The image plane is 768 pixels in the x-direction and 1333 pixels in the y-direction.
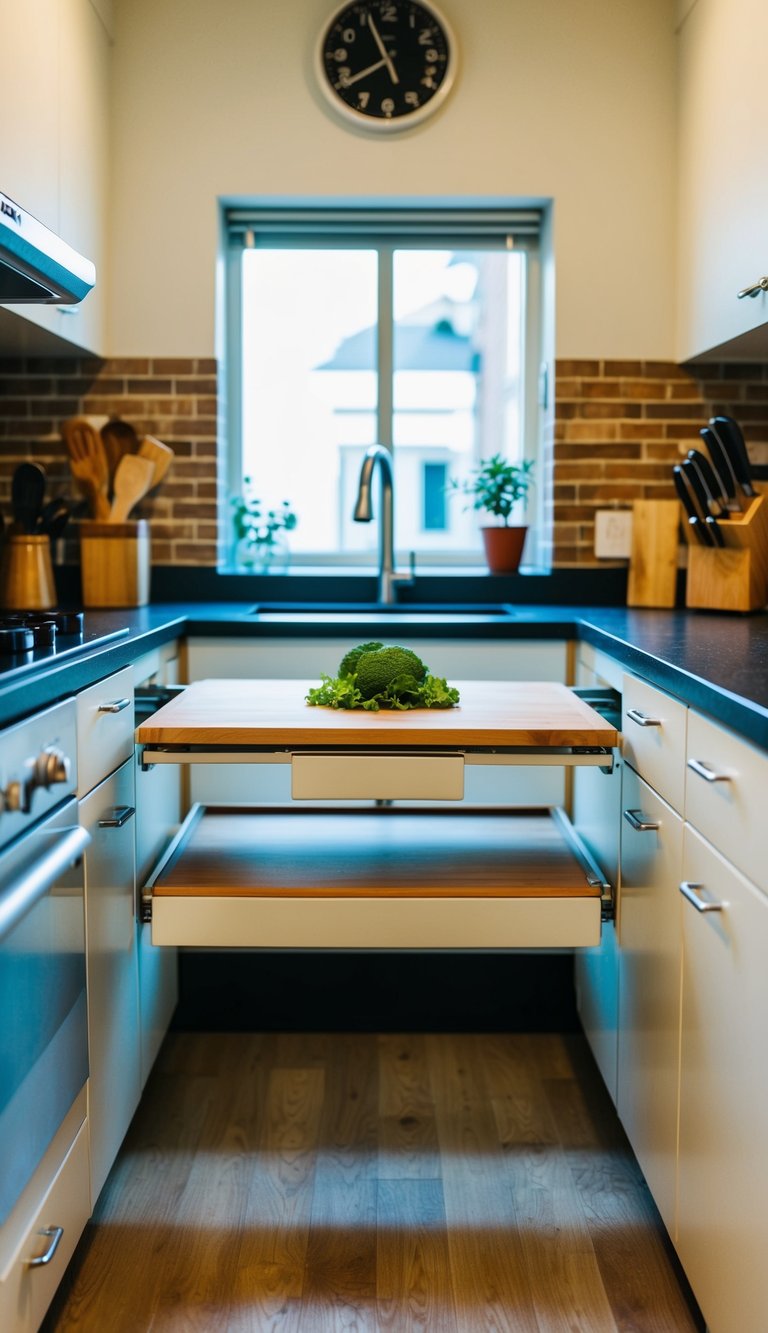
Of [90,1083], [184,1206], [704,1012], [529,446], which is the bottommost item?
[184,1206]

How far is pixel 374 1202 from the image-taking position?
2.02m

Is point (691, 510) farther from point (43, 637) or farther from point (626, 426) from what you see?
point (43, 637)

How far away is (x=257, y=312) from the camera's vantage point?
3.42 m

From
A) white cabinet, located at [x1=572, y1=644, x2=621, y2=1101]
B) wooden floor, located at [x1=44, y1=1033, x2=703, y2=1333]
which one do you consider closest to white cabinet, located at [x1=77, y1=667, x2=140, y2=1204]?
wooden floor, located at [x1=44, y1=1033, x2=703, y2=1333]

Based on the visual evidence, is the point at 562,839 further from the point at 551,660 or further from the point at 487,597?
the point at 487,597

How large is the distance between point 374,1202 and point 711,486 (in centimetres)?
→ 161

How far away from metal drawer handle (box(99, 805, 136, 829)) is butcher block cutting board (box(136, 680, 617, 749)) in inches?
5.2

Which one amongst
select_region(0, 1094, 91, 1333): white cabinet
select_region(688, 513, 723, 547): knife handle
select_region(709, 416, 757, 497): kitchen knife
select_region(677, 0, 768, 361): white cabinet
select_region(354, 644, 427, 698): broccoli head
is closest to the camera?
select_region(0, 1094, 91, 1333): white cabinet

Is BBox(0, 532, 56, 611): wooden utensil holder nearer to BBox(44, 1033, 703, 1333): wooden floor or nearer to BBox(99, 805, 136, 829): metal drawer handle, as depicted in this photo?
BBox(99, 805, 136, 829): metal drawer handle

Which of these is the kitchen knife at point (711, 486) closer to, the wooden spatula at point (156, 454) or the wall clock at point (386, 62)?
the wall clock at point (386, 62)

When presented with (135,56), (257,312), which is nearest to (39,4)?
(135,56)

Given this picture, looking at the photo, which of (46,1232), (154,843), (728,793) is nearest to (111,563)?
(154,843)

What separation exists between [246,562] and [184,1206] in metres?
1.79

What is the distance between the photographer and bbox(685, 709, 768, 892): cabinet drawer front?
1316mm
